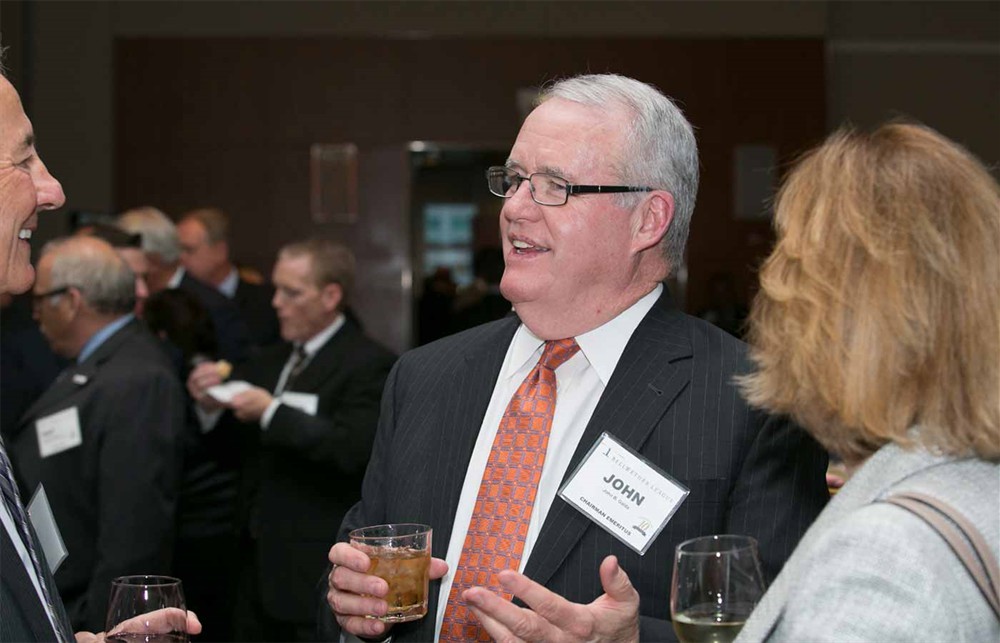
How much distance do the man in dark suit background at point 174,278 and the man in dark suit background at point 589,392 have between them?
3574 mm

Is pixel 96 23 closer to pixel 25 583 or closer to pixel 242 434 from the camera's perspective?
pixel 242 434

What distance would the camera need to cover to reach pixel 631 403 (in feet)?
6.57

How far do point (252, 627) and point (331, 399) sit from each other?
3.41ft

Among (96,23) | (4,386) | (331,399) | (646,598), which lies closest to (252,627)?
(331,399)

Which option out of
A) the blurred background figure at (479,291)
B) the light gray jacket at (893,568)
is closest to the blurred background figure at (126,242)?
the blurred background figure at (479,291)

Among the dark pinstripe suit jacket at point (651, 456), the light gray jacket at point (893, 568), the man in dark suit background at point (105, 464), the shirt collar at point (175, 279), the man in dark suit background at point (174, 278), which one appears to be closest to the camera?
the light gray jacket at point (893, 568)

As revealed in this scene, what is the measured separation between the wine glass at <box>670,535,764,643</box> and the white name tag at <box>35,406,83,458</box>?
254cm

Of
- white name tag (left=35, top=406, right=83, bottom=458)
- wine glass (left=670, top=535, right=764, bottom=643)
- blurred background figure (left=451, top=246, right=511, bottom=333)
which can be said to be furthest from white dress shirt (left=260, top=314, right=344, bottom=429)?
wine glass (left=670, top=535, right=764, bottom=643)

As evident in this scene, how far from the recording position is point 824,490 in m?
1.95

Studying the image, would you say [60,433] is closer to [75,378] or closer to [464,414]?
[75,378]

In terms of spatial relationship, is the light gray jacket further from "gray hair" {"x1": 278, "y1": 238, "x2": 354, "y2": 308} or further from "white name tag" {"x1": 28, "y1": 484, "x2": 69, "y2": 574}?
"gray hair" {"x1": 278, "y1": 238, "x2": 354, "y2": 308}

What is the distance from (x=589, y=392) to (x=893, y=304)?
2.93 ft

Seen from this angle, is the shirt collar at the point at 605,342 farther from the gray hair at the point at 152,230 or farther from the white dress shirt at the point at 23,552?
the gray hair at the point at 152,230

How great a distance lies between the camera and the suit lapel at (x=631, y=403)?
1918mm
